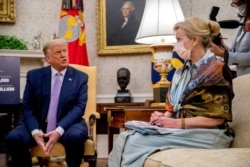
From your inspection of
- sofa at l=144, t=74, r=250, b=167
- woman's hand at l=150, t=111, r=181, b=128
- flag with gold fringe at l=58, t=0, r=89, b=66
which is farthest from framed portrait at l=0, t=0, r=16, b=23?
sofa at l=144, t=74, r=250, b=167

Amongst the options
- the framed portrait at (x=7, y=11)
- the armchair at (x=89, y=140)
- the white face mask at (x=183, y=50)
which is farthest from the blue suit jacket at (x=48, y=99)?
the framed portrait at (x=7, y=11)

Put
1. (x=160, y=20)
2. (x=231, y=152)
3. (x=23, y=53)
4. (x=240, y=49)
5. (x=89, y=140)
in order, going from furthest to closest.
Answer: (x=23, y=53)
(x=160, y=20)
(x=89, y=140)
(x=240, y=49)
(x=231, y=152)

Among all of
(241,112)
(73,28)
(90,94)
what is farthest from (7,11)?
(241,112)

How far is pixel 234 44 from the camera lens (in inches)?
124

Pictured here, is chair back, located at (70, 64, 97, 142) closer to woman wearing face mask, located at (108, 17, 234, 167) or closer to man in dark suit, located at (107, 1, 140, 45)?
man in dark suit, located at (107, 1, 140, 45)

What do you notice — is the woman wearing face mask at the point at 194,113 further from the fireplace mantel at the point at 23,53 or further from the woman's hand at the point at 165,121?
the fireplace mantel at the point at 23,53

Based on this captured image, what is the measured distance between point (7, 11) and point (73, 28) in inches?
37.2

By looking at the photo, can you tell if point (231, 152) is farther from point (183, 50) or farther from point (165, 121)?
point (183, 50)

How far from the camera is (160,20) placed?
379 centimetres

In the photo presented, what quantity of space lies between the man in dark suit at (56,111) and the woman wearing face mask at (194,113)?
3.02ft

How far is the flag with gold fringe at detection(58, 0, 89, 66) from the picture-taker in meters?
4.93

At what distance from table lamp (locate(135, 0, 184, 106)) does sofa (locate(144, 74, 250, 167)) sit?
1.10 metres

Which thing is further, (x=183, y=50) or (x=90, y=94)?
(x=90, y=94)

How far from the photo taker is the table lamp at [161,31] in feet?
12.4
